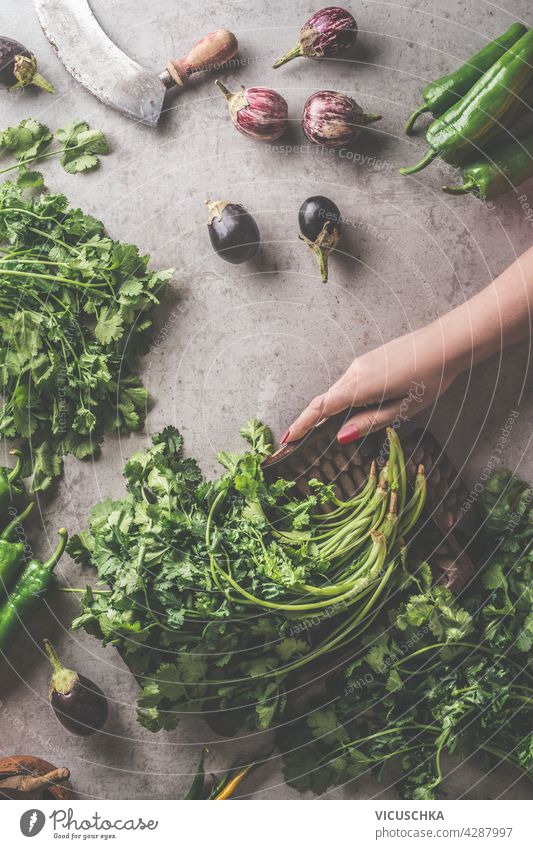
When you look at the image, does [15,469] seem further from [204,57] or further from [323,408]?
[204,57]

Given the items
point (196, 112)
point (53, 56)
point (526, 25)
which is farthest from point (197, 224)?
point (526, 25)

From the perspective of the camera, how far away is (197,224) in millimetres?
1748

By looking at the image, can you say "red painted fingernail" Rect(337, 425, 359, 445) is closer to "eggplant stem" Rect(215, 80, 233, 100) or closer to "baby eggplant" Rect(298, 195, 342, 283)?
"baby eggplant" Rect(298, 195, 342, 283)

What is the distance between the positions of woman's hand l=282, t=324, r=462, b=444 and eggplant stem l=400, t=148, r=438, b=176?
0.37 metres

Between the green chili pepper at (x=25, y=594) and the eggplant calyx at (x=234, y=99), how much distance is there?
3.48ft

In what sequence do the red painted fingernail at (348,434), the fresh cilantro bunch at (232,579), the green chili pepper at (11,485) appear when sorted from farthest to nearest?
the green chili pepper at (11,485)
the red painted fingernail at (348,434)
the fresh cilantro bunch at (232,579)

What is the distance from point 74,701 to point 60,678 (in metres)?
0.06

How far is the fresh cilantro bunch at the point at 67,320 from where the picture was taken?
5.36 ft

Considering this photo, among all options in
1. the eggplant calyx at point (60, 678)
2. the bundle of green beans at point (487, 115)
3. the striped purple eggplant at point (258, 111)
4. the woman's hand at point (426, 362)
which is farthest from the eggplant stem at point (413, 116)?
the eggplant calyx at point (60, 678)

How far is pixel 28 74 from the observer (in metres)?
1.74

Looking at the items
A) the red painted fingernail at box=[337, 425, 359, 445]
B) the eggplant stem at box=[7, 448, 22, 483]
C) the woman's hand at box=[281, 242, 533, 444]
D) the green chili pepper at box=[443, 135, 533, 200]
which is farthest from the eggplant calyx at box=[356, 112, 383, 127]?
the eggplant stem at box=[7, 448, 22, 483]

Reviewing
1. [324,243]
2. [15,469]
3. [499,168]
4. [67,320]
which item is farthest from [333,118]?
[15,469]
